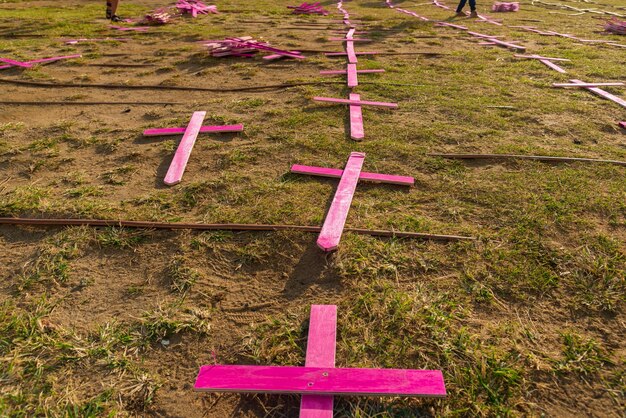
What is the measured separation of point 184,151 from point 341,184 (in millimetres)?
1876

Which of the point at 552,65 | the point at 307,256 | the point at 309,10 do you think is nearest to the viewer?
the point at 307,256

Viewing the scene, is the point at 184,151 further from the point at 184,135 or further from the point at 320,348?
the point at 320,348

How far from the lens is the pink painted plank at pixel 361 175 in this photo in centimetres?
363

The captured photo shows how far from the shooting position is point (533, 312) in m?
2.43

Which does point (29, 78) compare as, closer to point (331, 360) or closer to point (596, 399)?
point (331, 360)

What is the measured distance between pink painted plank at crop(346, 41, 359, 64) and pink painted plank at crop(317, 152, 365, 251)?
3.94 meters

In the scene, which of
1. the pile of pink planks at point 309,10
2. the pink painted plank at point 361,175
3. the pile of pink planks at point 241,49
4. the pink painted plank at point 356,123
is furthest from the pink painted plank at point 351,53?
the pile of pink planks at point 309,10

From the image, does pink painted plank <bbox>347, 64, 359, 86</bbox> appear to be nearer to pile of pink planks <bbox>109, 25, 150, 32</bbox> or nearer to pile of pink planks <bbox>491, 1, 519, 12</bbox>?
pile of pink planks <bbox>109, 25, 150, 32</bbox>

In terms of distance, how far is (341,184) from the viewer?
11.7 ft

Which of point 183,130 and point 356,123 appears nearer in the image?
point 183,130

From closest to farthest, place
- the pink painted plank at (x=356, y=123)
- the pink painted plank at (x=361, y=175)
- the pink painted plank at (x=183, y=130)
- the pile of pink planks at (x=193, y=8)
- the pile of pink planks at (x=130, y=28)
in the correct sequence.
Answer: the pink painted plank at (x=361, y=175), the pink painted plank at (x=356, y=123), the pink painted plank at (x=183, y=130), the pile of pink planks at (x=130, y=28), the pile of pink planks at (x=193, y=8)

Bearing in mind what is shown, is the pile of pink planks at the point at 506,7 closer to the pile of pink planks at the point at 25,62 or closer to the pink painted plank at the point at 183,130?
the pink painted plank at the point at 183,130

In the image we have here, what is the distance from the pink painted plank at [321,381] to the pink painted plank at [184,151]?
2248 mm

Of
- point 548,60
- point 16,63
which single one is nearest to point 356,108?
point 548,60
